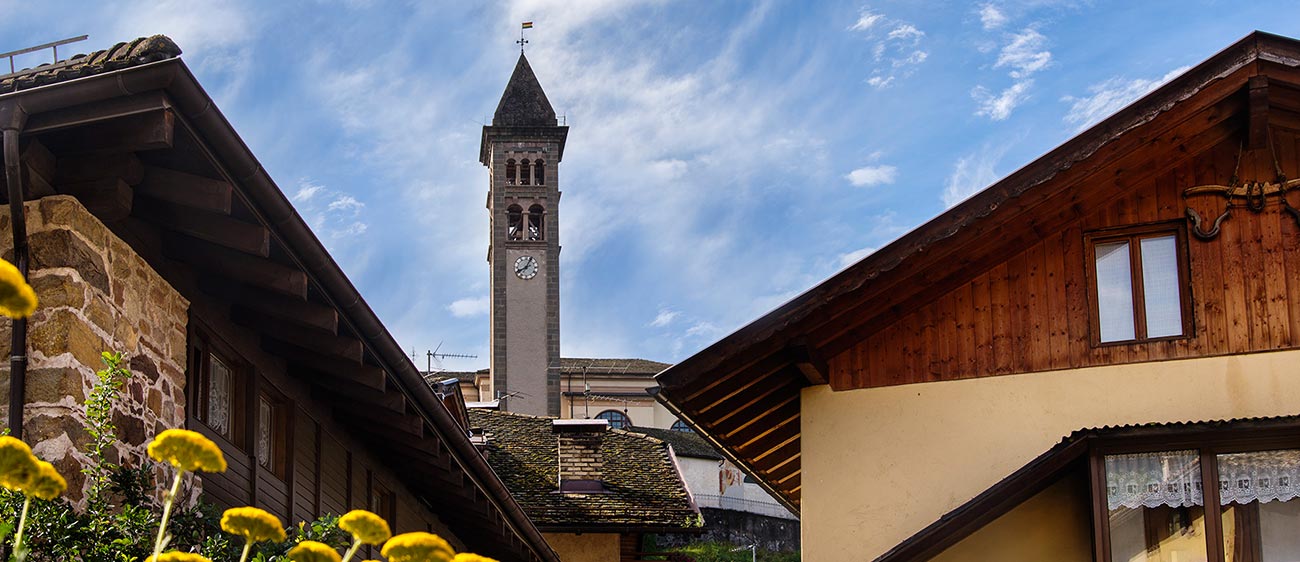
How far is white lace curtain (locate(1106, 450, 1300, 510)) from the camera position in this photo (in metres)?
11.2

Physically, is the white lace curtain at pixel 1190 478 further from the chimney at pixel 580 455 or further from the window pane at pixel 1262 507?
the chimney at pixel 580 455

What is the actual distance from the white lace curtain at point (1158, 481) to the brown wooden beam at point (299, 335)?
5.29m

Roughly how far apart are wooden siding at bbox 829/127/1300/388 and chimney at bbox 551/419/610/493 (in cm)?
1232

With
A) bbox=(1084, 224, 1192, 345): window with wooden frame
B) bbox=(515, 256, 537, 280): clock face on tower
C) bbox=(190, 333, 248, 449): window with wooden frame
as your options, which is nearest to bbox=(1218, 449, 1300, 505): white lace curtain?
bbox=(1084, 224, 1192, 345): window with wooden frame

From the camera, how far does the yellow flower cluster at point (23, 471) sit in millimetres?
5426

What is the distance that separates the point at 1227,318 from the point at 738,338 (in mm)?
3604

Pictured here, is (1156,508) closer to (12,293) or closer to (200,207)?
(200,207)

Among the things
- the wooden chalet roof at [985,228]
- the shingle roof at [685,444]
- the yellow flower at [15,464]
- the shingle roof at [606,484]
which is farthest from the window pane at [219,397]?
the shingle roof at [685,444]

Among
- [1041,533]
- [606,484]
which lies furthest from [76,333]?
[606,484]

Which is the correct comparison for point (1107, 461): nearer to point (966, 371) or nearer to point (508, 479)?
point (966, 371)

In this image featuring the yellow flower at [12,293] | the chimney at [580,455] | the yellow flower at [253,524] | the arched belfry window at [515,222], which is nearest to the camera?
the yellow flower at [12,293]

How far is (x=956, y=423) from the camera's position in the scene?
13094mm

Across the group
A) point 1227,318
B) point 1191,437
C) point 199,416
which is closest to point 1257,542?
point 1191,437

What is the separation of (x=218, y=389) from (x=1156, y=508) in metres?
6.32
